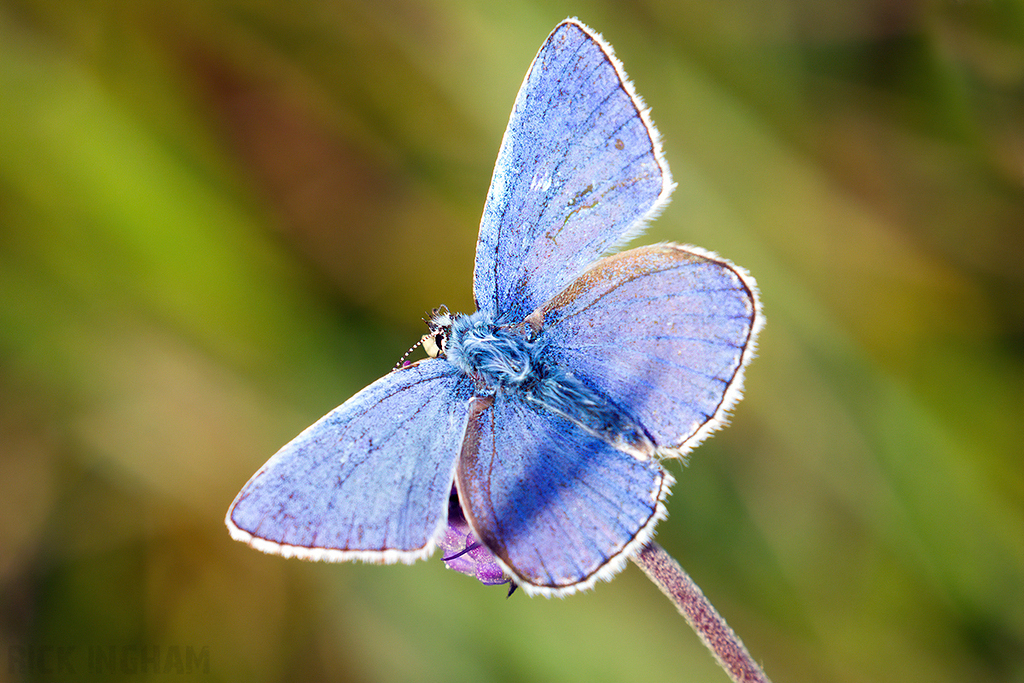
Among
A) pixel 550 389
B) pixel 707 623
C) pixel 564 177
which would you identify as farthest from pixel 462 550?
pixel 564 177

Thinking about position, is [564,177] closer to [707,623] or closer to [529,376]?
[529,376]

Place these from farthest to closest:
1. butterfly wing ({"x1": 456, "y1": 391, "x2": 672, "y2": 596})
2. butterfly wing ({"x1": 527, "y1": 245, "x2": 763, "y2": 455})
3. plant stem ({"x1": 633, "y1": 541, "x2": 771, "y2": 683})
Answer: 1. butterfly wing ({"x1": 527, "y1": 245, "x2": 763, "y2": 455})
2. butterfly wing ({"x1": 456, "y1": 391, "x2": 672, "y2": 596})
3. plant stem ({"x1": 633, "y1": 541, "x2": 771, "y2": 683})

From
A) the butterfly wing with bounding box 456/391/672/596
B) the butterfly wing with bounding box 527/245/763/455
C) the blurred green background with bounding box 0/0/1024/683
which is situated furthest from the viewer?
the blurred green background with bounding box 0/0/1024/683

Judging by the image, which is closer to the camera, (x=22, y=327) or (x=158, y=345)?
(x=22, y=327)

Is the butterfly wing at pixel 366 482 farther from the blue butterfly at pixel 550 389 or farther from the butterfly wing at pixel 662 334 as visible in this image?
the butterfly wing at pixel 662 334

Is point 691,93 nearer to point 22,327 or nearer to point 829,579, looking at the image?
point 829,579

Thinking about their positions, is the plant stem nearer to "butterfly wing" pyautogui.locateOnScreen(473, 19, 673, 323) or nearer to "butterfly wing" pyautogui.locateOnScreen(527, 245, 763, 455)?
"butterfly wing" pyautogui.locateOnScreen(527, 245, 763, 455)

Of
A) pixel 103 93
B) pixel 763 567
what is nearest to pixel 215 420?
pixel 103 93

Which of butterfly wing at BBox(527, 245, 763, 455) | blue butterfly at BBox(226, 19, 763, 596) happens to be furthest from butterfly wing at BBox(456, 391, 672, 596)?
butterfly wing at BBox(527, 245, 763, 455)
